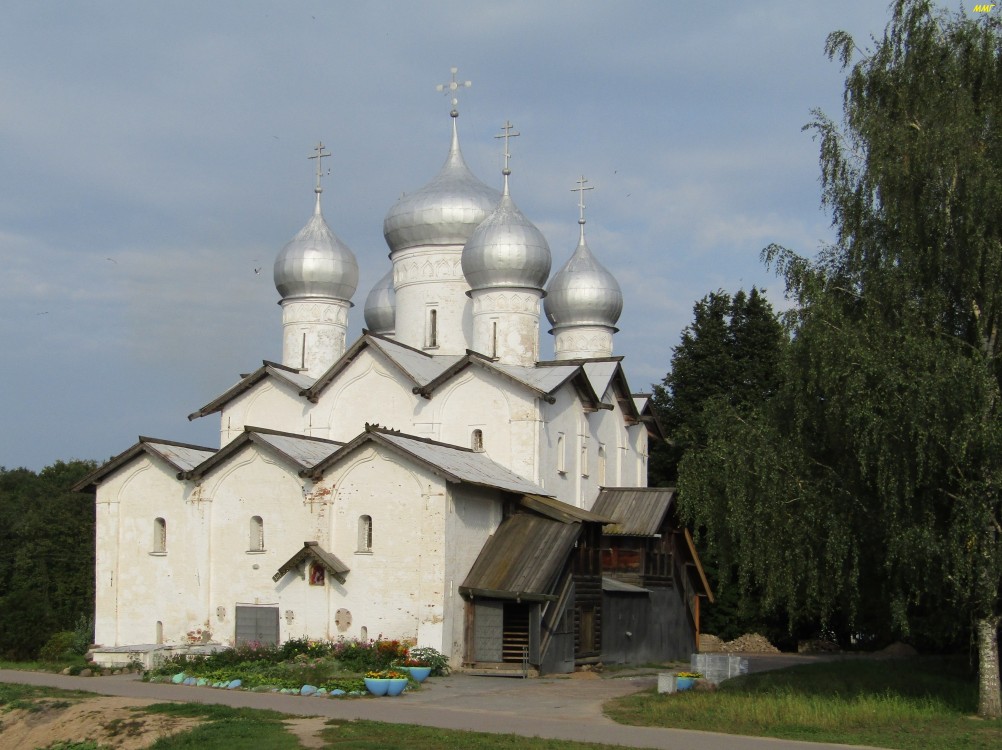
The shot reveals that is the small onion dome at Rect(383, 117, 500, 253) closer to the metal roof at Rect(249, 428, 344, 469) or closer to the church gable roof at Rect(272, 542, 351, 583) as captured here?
the metal roof at Rect(249, 428, 344, 469)

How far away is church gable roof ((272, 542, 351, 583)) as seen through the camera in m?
24.9

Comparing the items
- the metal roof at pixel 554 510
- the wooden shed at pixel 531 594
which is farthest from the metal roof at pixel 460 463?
the wooden shed at pixel 531 594

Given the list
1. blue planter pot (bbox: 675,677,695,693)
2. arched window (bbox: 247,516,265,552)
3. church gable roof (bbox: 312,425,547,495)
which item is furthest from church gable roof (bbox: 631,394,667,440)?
blue planter pot (bbox: 675,677,695,693)

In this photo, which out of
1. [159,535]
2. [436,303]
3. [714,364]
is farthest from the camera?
[714,364]

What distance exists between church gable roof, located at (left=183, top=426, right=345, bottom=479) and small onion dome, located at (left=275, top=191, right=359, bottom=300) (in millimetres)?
7215

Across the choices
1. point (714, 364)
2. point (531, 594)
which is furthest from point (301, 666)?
point (714, 364)

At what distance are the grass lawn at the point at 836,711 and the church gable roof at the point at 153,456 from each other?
12553 mm

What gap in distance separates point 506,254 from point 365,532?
8.66m

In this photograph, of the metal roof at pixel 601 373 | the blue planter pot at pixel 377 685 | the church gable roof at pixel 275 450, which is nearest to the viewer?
the blue planter pot at pixel 377 685

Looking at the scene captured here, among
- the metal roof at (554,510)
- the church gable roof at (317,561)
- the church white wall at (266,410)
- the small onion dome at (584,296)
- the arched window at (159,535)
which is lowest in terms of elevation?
the church gable roof at (317,561)

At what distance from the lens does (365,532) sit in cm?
2538

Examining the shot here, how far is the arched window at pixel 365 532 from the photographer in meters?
25.2

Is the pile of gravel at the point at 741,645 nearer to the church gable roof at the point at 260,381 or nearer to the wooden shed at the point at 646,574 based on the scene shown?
the wooden shed at the point at 646,574

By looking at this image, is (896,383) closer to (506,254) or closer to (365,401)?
(506,254)
